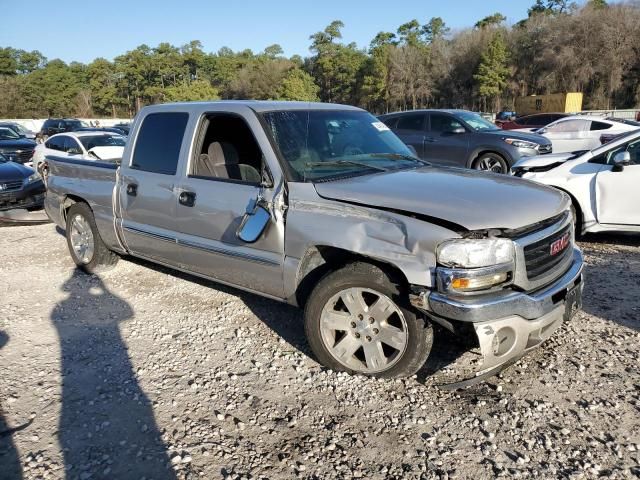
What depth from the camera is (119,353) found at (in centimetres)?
397

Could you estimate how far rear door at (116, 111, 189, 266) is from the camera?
449 cm

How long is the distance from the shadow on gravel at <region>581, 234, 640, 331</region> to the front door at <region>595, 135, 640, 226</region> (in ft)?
1.30

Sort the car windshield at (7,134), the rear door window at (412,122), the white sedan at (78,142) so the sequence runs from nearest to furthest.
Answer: the rear door window at (412,122)
the white sedan at (78,142)
the car windshield at (7,134)

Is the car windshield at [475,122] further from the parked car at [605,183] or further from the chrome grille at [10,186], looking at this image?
the chrome grille at [10,186]

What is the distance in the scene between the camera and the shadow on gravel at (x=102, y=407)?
→ 2.69 metres

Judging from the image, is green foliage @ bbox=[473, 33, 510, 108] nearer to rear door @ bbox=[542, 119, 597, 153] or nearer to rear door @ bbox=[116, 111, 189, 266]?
rear door @ bbox=[542, 119, 597, 153]

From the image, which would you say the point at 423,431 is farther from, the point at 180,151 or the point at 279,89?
the point at 279,89

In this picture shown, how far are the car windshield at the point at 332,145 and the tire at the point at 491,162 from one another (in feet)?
21.8

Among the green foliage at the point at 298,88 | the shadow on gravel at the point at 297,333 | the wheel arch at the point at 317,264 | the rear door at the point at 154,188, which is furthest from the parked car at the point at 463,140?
the green foliage at the point at 298,88

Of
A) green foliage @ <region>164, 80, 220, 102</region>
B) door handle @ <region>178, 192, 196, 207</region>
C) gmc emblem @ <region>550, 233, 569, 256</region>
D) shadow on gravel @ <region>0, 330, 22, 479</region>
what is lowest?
shadow on gravel @ <region>0, 330, 22, 479</region>

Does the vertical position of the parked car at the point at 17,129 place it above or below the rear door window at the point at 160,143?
below

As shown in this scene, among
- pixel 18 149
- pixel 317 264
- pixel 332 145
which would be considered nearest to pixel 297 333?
pixel 317 264

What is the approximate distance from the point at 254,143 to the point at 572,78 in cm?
5756

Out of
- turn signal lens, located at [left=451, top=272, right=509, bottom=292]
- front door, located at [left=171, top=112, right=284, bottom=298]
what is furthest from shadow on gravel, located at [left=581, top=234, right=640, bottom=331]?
front door, located at [left=171, top=112, right=284, bottom=298]
